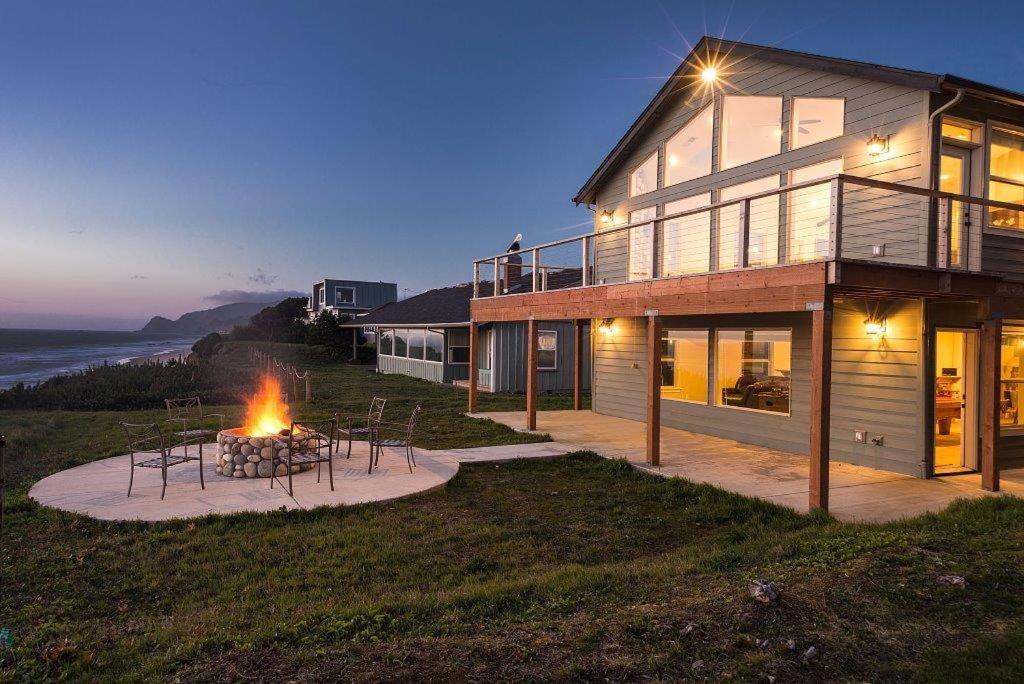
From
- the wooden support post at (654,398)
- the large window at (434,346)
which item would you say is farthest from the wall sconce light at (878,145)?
the large window at (434,346)

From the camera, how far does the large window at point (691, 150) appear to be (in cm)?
1220

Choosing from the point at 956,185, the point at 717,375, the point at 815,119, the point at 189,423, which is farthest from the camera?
the point at 189,423

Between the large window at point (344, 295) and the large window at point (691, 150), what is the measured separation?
133ft

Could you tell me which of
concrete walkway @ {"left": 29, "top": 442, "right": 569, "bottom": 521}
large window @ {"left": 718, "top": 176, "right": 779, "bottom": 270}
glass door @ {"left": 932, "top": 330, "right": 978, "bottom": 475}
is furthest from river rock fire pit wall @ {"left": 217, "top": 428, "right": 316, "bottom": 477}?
glass door @ {"left": 932, "top": 330, "right": 978, "bottom": 475}

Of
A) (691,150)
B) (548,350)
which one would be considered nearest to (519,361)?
(548,350)

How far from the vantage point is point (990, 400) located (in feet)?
26.1

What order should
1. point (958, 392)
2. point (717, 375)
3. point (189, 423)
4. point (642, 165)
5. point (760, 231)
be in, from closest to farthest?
point (958, 392)
point (760, 231)
point (717, 375)
point (189, 423)
point (642, 165)

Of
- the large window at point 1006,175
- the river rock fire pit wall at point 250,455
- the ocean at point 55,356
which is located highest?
the large window at point 1006,175

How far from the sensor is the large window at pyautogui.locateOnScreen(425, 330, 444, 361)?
24.3 metres

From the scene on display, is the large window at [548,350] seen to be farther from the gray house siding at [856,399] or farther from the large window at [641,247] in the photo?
the gray house siding at [856,399]

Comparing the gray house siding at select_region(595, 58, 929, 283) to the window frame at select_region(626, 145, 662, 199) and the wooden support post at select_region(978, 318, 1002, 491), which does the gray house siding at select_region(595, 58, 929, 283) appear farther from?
the window frame at select_region(626, 145, 662, 199)

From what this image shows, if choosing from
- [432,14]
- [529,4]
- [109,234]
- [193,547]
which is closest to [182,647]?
[193,547]

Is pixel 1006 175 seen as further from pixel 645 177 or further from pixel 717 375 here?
pixel 645 177

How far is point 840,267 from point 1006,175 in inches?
186
